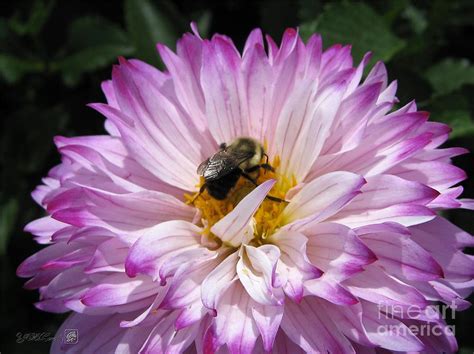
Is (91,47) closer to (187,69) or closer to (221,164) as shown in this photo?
(187,69)

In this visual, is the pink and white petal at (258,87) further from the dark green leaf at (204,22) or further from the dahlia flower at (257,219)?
the dark green leaf at (204,22)

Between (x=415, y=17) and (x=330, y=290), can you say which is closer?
(x=330, y=290)

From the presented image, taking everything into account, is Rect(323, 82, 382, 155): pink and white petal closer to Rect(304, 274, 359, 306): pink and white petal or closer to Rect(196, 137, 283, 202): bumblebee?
Rect(196, 137, 283, 202): bumblebee

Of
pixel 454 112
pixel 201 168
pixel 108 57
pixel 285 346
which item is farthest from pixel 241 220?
pixel 108 57

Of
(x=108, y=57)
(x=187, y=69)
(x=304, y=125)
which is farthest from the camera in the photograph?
(x=108, y=57)

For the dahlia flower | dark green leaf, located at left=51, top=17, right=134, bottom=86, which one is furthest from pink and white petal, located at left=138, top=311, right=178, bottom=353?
dark green leaf, located at left=51, top=17, right=134, bottom=86

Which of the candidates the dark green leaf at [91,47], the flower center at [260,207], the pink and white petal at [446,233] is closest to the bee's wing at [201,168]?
the flower center at [260,207]
